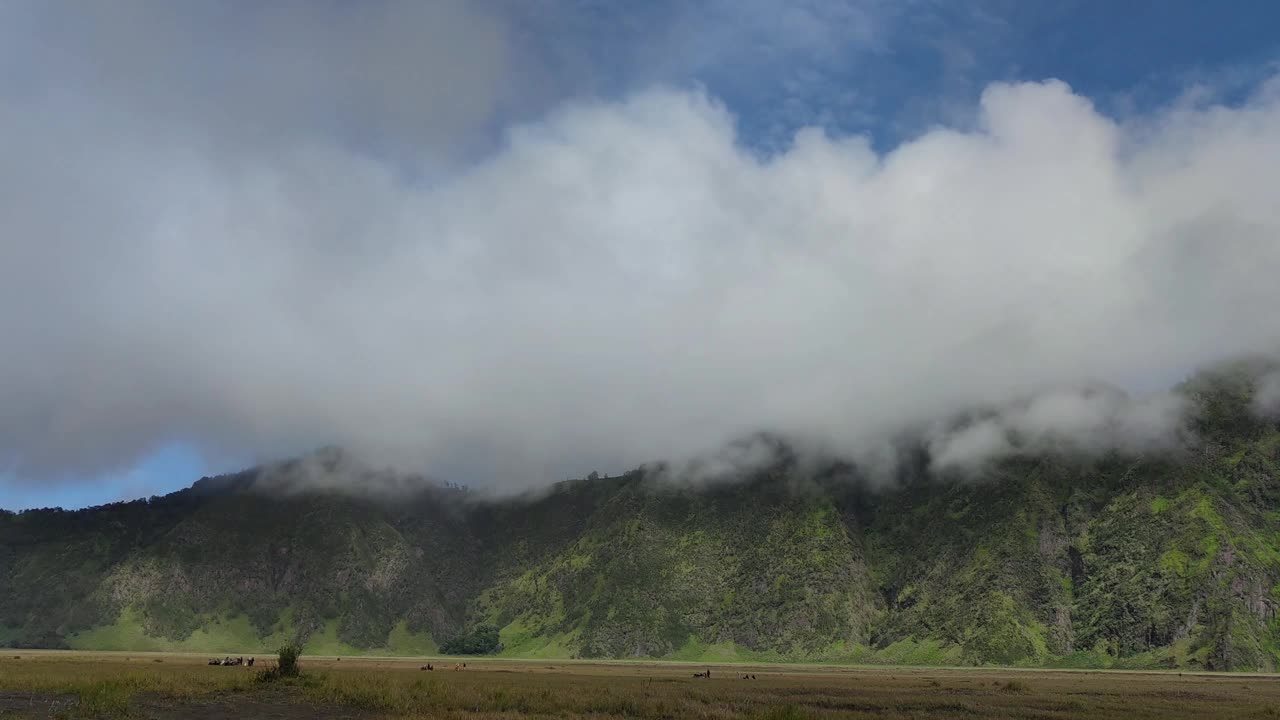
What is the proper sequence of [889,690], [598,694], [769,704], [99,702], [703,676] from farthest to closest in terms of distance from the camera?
[703,676]
[889,690]
[598,694]
[769,704]
[99,702]

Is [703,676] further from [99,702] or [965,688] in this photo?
[99,702]

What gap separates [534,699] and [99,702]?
26220 millimetres

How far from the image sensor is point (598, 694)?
6900cm

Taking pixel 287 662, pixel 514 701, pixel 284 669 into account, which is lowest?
pixel 514 701

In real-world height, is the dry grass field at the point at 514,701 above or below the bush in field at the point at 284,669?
below

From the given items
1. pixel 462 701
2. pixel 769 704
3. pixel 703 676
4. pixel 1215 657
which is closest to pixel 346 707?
pixel 462 701

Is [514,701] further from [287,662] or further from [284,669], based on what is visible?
[284,669]

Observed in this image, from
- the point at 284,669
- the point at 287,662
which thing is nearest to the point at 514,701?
the point at 287,662

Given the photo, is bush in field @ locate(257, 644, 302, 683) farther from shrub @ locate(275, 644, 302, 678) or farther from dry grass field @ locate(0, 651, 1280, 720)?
dry grass field @ locate(0, 651, 1280, 720)

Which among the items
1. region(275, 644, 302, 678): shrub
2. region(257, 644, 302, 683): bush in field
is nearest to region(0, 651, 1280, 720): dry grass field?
region(257, 644, 302, 683): bush in field

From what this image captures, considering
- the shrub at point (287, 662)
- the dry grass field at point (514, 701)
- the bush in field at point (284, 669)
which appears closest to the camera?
the dry grass field at point (514, 701)

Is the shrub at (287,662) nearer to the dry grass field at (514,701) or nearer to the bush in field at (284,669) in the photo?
the bush in field at (284,669)

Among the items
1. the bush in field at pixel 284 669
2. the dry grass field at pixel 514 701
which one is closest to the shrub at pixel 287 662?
the bush in field at pixel 284 669

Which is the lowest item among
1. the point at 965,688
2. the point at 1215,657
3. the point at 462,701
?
the point at 1215,657
